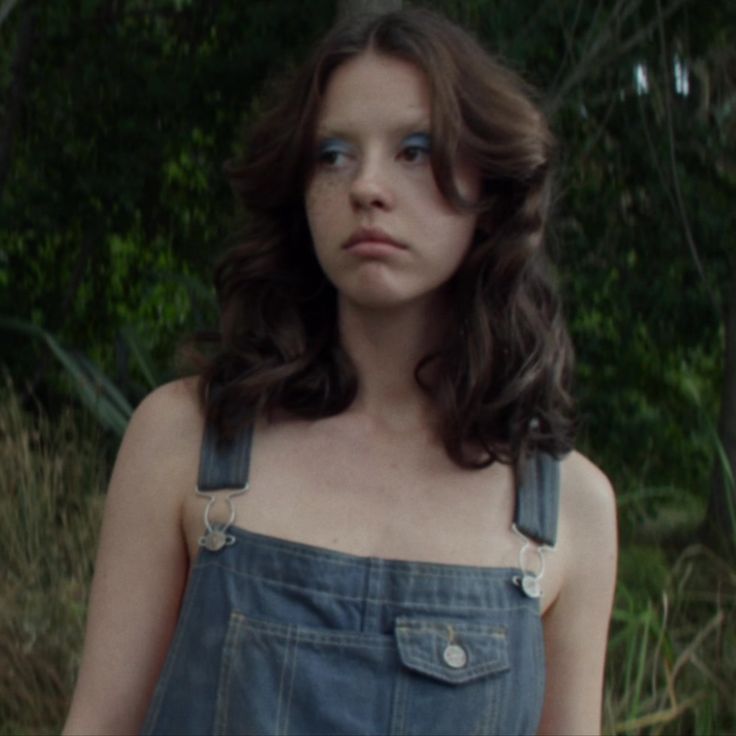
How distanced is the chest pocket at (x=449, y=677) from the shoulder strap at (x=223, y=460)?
243 mm

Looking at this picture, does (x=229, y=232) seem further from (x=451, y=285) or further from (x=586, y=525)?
(x=586, y=525)

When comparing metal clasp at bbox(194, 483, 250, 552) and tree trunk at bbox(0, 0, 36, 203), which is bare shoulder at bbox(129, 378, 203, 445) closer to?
metal clasp at bbox(194, 483, 250, 552)

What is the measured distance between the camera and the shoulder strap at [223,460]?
1578mm

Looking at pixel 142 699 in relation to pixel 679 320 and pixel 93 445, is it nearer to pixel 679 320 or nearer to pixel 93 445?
pixel 93 445

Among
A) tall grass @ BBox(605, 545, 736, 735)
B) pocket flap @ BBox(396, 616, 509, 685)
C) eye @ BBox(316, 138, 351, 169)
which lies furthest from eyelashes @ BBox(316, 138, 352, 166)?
tall grass @ BBox(605, 545, 736, 735)

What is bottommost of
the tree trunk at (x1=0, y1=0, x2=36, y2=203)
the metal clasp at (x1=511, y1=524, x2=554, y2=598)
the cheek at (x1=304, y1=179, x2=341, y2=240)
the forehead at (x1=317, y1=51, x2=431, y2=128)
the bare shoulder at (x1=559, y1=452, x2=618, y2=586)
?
the metal clasp at (x1=511, y1=524, x2=554, y2=598)

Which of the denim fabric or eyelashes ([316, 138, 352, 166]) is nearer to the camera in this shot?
the denim fabric

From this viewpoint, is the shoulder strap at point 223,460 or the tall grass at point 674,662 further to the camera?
the tall grass at point 674,662

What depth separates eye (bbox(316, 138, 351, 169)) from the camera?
5.44ft

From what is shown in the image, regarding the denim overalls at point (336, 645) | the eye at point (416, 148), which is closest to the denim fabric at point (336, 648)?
the denim overalls at point (336, 645)

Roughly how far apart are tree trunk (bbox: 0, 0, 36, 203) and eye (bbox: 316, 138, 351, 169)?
163 inches

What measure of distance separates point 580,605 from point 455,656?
22 centimetres

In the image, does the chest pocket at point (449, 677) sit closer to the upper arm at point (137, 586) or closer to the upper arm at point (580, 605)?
the upper arm at point (580, 605)

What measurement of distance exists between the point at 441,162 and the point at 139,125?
12.6 ft
